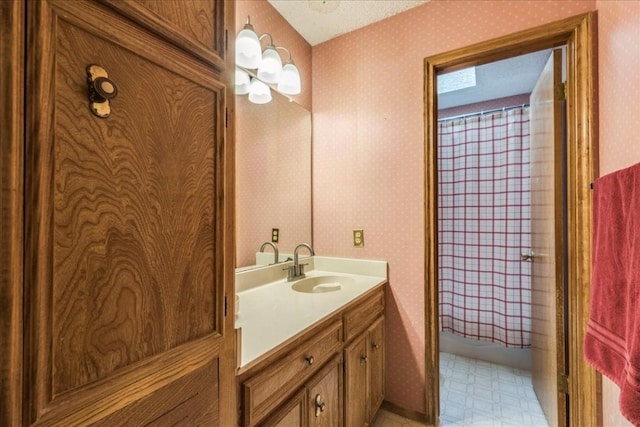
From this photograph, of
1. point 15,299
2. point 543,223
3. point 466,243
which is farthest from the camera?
point 466,243

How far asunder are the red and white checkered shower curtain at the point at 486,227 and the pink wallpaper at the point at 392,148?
1038mm

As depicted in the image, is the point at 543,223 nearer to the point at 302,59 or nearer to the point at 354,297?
the point at 354,297

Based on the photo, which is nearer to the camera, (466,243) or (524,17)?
(524,17)

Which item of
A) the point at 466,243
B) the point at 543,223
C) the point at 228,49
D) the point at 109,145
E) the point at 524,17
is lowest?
the point at 466,243

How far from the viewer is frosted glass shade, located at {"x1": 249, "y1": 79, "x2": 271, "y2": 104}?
1.64m

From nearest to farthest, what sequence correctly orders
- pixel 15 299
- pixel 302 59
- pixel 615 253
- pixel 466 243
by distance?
pixel 15 299, pixel 615 253, pixel 302 59, pixel 466 243

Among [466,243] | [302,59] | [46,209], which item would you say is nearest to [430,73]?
[302,59]

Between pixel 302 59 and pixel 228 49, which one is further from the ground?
pixel 302 59

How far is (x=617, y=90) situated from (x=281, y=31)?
1.65 metres

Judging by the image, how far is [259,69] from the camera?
162 cm

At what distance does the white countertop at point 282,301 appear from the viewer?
916 millimetres

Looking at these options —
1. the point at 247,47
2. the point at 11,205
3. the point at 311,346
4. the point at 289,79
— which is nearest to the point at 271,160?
the point at 289,79

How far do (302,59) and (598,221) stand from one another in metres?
1.81

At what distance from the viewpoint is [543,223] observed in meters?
1.78
